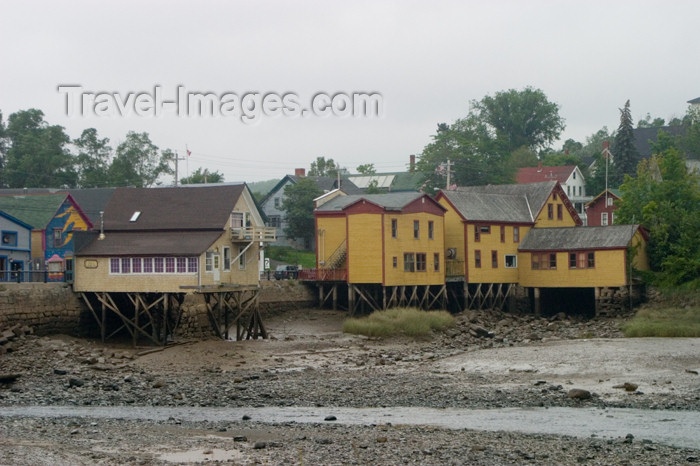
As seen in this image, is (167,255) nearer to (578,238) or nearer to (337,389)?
(337,389)

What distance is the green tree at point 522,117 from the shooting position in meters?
128

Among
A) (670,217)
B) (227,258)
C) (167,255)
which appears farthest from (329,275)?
(670,217)

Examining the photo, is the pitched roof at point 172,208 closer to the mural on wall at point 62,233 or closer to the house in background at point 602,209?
the mural on wall at point 62,233

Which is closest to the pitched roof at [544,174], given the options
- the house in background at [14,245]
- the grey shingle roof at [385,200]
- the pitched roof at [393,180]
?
the pitched roof at [393,180]

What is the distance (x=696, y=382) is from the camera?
33.3m

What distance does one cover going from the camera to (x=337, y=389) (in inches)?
1314

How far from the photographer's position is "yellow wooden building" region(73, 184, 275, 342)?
4612 centimetres

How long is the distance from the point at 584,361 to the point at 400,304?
20.9 meters

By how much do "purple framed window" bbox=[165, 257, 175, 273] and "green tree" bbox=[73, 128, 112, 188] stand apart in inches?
1926

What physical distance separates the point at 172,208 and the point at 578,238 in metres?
26.8

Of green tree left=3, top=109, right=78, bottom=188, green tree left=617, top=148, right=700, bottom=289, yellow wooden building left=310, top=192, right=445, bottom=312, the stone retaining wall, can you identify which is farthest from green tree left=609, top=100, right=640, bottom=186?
the stone retaining wall

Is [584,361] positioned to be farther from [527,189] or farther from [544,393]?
[527,189]

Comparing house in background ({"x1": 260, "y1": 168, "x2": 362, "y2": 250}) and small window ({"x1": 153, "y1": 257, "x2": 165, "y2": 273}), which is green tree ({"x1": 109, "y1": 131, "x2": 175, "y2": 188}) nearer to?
house in background ({"x1": 260, "y1": 168, "x2": 362, "y2": 250})

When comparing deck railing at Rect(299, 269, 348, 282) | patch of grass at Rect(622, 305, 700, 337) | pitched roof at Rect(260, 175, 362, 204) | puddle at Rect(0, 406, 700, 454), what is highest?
pitched roof at Rect(260, 175, 362, 204)
